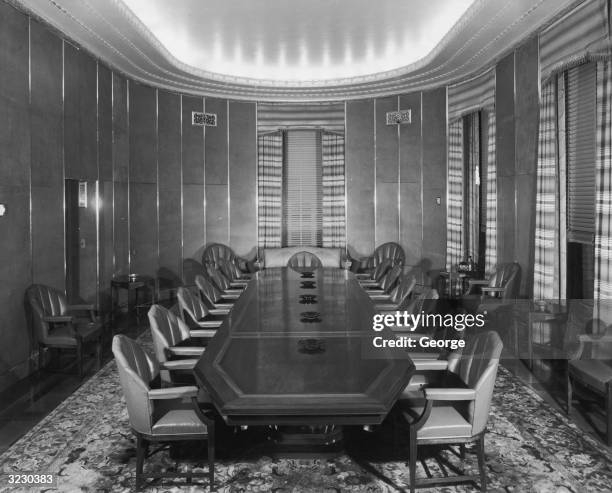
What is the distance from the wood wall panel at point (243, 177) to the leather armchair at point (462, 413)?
722 centimetres

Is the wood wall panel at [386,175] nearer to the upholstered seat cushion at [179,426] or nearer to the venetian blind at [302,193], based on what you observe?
the venetian blind at [302,193]

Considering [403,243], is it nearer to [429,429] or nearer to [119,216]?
[119,216]

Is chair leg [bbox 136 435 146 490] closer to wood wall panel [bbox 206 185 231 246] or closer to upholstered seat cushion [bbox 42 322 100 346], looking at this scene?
upholstered seat cushion [bbox 42 322 100 346]

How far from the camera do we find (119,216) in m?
8.61

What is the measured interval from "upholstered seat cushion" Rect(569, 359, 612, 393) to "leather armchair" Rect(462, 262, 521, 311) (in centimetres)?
231

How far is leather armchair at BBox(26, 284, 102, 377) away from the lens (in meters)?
5.38

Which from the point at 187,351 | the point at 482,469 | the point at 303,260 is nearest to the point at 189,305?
the point at 187,351

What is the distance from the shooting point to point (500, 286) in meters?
7.05

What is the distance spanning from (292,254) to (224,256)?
120 cm

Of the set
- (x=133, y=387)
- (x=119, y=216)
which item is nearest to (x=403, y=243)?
(x=119, y=216)

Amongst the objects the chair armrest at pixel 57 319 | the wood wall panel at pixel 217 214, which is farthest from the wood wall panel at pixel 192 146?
the chair armrest at pixel 57 319

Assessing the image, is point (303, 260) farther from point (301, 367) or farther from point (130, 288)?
point (301, 367)

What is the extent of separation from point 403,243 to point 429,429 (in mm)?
7221

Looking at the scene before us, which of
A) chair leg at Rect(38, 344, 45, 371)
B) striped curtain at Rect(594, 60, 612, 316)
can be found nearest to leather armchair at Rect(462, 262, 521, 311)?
striped curtain at Rect(594, 60, 612, 316)
